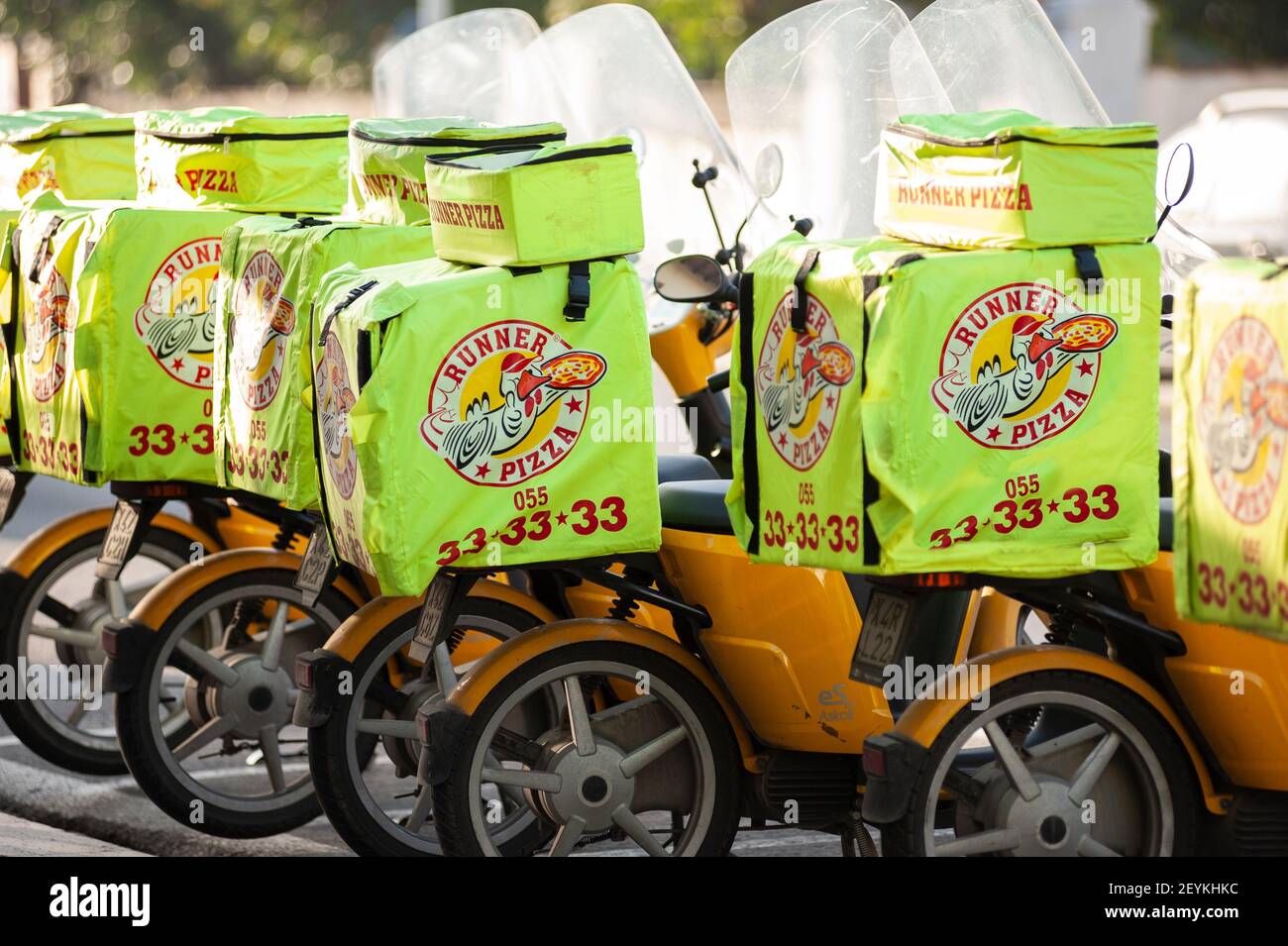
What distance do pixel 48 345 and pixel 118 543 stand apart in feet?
1.83

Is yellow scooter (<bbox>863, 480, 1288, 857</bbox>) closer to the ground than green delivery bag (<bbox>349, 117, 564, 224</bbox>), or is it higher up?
closer to the ground

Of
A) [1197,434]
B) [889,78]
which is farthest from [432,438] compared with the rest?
[889,78]

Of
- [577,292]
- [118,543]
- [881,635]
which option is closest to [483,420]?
[577,292]

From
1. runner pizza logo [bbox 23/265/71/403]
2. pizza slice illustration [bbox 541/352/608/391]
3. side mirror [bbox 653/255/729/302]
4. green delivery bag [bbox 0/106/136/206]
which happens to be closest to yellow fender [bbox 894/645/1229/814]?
pizza slice illustration [bbox 541/352/608/391]

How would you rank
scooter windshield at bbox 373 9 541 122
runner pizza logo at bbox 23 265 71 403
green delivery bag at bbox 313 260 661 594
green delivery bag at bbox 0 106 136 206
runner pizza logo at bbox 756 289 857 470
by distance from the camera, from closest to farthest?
runner pizza logo at bbox 756 289 857 470, green delivery bag at bbox 313 260 661 594, runner pizza logo at bbox 23 265 71 403, green delivery bag at bbox 0 106 136 206, scooter windshield at bbox 373 9 541 122

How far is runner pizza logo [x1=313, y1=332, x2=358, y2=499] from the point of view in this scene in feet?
15.2

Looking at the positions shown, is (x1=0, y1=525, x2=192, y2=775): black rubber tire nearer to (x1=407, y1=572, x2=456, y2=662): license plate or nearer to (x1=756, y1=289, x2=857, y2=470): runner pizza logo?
(x1=407, y1=572, x2=456, y2=662): license plate

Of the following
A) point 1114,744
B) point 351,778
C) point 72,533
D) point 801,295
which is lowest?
point 351,778

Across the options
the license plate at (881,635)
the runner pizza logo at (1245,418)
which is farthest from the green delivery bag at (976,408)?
the runner pizza logo at (1245,418)

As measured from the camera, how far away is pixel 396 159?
17.9 feet

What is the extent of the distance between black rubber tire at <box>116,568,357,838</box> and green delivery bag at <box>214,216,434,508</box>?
0.38m

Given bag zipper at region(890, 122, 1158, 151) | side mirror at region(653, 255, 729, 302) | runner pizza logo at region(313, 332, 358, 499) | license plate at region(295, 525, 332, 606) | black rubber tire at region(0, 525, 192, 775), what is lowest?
black rubber tire at region(0, 525, 192, 775)

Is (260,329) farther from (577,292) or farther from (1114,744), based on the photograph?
(1114,744)

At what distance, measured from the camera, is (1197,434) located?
3.78 meters
